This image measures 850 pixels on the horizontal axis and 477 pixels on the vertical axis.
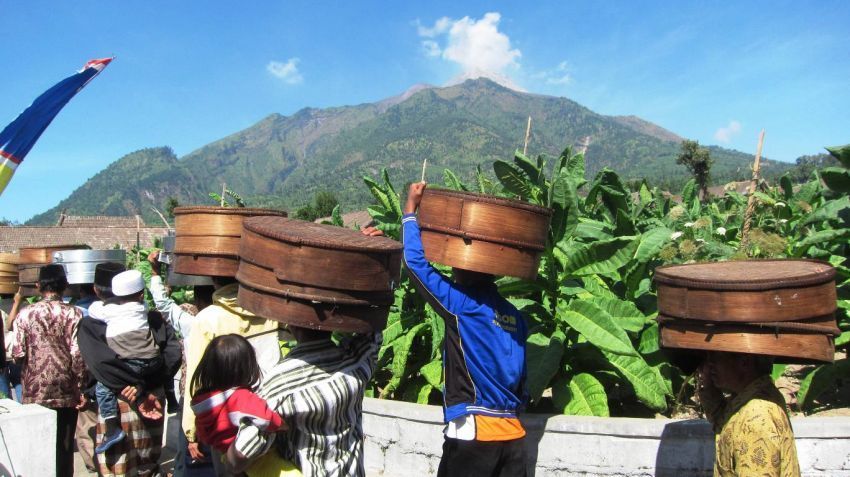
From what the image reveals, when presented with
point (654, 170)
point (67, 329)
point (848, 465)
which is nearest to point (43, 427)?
point (67, 329)

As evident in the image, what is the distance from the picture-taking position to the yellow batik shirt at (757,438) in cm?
230

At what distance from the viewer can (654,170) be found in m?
153

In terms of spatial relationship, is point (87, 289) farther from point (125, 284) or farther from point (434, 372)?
point (434, 372)

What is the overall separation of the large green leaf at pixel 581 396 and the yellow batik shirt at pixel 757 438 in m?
1.67

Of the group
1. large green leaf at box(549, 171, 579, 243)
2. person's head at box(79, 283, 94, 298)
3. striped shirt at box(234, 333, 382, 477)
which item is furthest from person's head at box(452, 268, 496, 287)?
person's head at box(79, 283, 94, 298)

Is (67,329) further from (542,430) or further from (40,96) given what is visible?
(542,430)

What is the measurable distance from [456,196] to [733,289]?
1.17 m

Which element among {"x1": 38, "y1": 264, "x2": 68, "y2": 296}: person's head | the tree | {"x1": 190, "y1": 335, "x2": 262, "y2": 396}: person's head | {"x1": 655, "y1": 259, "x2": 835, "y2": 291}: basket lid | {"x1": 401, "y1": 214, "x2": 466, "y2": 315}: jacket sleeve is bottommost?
{"x1": 38, "y1": 264, "x2": 68, "y2": 296}: person's head

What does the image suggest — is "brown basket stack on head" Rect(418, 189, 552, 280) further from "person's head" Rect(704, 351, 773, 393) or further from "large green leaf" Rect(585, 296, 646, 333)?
"large green leaf" Rect(585, 296, 646, 333)

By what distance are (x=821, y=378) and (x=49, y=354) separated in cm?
559

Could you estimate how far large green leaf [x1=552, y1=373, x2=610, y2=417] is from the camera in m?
4.17

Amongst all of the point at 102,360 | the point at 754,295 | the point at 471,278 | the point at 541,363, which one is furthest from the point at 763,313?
the point at 102,360

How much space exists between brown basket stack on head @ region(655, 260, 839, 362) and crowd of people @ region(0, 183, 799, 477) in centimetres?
13

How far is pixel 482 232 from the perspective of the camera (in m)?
2.88
